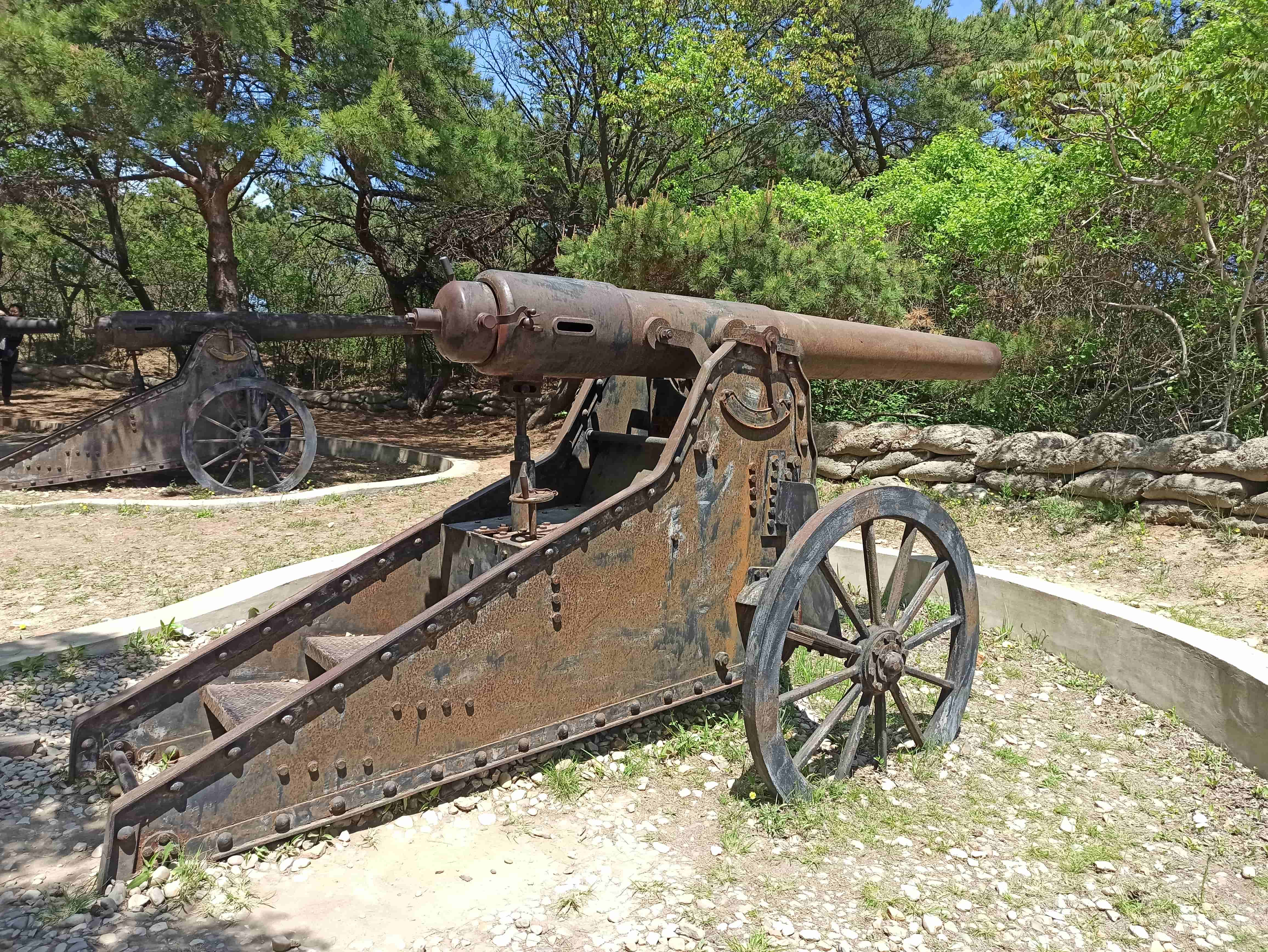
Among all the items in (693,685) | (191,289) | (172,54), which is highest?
(172,54)

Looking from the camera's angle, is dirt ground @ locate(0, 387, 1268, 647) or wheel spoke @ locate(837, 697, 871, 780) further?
dirt ground @ locate(0, 387, 1268, 647)

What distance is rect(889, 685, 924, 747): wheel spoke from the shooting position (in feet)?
11.1

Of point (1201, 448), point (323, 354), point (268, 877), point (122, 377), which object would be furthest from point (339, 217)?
point (268, 877)

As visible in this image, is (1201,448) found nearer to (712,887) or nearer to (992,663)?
(992,663)

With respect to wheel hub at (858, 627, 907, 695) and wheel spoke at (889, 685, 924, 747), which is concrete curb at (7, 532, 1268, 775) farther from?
wheel hub at (858, 627, 907, 695)

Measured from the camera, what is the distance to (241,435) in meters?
9.14

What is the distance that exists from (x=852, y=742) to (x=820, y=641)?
0.37 meters

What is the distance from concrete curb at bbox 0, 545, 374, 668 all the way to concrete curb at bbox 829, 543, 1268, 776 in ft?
11.3

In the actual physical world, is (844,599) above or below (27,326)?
below

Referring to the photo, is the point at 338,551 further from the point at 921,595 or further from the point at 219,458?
the point at 921,595

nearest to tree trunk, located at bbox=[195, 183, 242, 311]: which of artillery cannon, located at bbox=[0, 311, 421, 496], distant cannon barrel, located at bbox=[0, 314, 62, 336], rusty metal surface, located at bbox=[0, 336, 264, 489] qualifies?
artillery cannon, located at bbox=[0, 311, 421, 496]

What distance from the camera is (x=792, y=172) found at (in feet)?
57.3

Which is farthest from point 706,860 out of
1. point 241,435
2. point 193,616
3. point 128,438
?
point 128,438

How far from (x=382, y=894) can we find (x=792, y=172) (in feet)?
55.4
